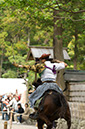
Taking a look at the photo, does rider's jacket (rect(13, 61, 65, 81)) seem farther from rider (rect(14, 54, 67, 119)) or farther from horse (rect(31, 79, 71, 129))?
horse (rect(31, 79, 71, 129))

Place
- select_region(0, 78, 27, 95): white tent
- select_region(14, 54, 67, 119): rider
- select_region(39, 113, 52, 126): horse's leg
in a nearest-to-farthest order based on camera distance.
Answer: select_region(39, 113, 52, 126): horse's leg, select_region(14, 54, 67, 119): rider, select_region(0, 78, 27, 95): white tent

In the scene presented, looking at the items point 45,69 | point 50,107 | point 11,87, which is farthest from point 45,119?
point 11,87

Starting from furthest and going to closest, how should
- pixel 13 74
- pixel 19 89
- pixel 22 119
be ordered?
pixel 13 74, pixel 19 89, pixel 22 119

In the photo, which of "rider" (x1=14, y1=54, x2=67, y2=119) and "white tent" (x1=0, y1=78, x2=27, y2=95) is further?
"white tent" (x1=0, y1=78, x2=27, y2=95)

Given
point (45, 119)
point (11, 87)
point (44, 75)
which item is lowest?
point (11, 87)

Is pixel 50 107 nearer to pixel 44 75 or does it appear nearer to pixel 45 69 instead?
pixel 44 75

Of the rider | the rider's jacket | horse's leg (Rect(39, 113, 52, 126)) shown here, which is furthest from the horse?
the rider's jacket

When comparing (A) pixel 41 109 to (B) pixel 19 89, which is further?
(B) pixel 19 89

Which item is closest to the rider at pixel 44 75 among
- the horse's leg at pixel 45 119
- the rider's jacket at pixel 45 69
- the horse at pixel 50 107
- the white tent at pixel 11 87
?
the rider's jacket at pixel 45 69

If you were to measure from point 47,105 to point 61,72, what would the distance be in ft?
29.2

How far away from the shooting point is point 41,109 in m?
8.10

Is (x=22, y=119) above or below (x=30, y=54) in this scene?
below

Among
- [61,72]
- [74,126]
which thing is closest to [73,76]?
[61,72]

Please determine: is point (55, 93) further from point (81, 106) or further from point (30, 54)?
point (30, 54)
